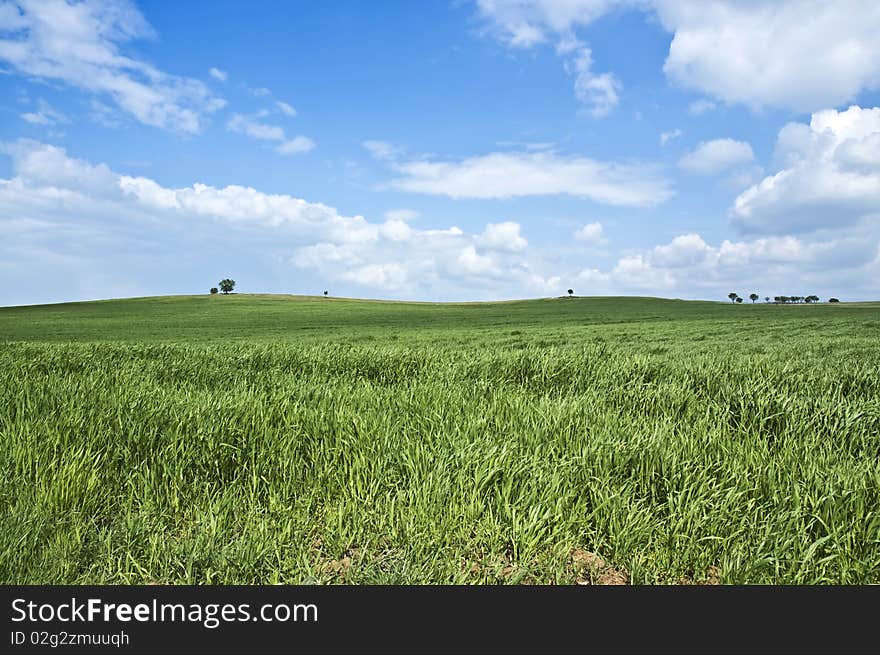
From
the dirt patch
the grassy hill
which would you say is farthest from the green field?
the grassy hill

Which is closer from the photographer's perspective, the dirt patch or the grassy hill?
the dirt patch

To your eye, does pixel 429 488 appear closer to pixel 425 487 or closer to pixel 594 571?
pixel 425 487

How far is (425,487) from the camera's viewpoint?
9.99ft

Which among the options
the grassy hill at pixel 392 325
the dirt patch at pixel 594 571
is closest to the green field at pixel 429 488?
the dirt patch at pixel 594 571

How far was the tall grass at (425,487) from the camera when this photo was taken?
257cm

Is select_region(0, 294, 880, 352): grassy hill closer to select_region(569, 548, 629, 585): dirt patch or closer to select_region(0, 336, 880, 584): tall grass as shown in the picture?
select_region(0, 336, 880, 584): tall grass

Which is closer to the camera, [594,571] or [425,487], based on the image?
[594,571]

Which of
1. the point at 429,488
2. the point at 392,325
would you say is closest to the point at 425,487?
the point at 429,488

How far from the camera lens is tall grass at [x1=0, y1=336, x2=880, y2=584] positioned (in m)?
2.57

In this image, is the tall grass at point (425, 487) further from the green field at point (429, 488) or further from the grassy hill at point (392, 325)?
the grassy hill at point (392, 325)

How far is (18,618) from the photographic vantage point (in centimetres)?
206

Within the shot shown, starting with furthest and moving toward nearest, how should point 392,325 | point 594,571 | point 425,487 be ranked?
point 392,325 < point 425,487 < point 594,571

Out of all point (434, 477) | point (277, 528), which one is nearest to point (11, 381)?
point (277, 528)

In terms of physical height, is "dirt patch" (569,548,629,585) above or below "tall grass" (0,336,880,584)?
below
